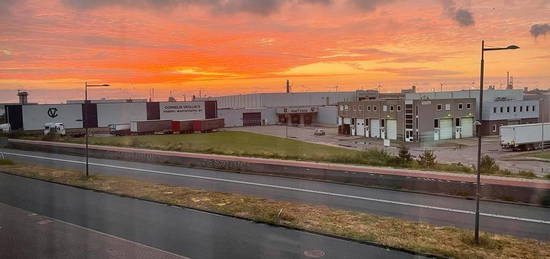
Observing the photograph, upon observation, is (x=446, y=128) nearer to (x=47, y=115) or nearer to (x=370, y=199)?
(x=370, y=199)

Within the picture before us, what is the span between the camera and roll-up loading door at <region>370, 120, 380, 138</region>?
69.8 m

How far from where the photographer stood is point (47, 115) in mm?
63812

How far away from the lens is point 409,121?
63.8 metres

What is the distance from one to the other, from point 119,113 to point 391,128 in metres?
42.4

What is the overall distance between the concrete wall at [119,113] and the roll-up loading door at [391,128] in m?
39.1

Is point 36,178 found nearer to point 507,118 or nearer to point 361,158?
point 361,158

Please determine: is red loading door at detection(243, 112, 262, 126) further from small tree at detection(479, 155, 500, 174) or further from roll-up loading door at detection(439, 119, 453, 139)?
small tree at detection(479, 155, 500, 174)

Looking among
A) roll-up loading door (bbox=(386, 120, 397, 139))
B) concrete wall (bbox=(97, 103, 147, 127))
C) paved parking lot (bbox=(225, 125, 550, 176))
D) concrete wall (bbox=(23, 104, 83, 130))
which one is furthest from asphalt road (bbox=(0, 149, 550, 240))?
roll-up loading door (bbox=(386, 120, 397, 139))

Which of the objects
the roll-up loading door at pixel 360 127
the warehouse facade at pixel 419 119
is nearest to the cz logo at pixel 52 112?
the roll-up loading door at pixel 360 127

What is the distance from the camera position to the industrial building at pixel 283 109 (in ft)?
307

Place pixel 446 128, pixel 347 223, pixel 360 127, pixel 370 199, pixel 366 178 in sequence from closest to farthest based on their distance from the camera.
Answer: pixel 347 223, pixel 370 199, pixel 366 178, pixel 446 128, pixel 360 127

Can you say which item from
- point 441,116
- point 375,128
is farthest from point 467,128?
point 375,128

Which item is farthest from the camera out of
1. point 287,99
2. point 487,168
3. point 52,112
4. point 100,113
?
point 287,99

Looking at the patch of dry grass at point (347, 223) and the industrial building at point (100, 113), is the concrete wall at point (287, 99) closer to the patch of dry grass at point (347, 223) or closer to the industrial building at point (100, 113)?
the industrial building at point (100, 113)
